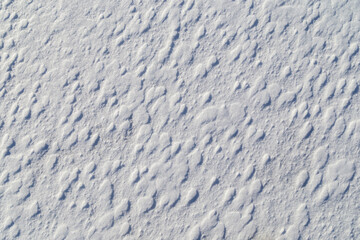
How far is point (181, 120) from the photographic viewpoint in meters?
0.80

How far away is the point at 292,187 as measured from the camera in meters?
0.76

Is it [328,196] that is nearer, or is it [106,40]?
[328,196]

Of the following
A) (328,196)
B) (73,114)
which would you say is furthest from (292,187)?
(73,114)

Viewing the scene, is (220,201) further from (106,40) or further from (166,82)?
(106,40)

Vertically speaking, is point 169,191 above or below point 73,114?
below

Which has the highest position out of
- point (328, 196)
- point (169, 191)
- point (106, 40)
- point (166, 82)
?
point (106, 40)

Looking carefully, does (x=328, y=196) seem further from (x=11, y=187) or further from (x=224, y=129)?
(x=11, y=187)

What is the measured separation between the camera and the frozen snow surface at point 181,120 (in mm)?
756

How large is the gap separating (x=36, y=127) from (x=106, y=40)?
0.84 ft

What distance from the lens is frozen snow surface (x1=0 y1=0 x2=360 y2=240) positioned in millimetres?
756

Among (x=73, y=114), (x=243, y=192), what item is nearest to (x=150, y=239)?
(x=243, y=192)

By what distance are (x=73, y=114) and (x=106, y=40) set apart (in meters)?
0.19

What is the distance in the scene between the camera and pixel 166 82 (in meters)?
0.82

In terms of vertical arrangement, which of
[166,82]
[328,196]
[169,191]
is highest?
[166,82]
